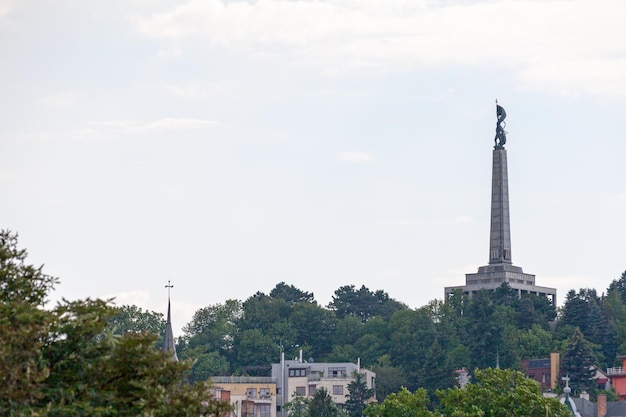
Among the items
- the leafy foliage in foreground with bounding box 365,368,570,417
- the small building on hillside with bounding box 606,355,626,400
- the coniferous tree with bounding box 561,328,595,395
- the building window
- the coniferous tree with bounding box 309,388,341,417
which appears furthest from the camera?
the building window

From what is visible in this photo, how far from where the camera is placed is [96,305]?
48.8 metres

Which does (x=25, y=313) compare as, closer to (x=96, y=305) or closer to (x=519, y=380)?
(x=96, y=305)

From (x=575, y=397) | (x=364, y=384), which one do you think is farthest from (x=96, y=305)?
(x=364, y=384)

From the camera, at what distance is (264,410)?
19525 cm

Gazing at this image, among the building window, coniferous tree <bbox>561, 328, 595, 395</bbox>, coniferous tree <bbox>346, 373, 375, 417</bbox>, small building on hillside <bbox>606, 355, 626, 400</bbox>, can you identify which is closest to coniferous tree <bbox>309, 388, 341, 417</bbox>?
coniferous tree <bbox>346, 373, 375, 417</bbox>

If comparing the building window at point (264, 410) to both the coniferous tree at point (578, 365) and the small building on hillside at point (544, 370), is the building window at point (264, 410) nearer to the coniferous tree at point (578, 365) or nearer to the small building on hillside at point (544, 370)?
the small building on hillside at point (544, 370)

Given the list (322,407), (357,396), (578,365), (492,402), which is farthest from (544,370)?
(492,402)

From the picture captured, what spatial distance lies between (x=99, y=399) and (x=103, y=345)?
164cm

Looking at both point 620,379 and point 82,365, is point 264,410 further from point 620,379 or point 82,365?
point 82,365

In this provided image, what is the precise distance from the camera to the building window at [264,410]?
193387 mm

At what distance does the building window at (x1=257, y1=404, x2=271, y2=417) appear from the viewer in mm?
193387

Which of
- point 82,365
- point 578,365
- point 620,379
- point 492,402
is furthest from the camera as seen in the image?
point 578,365

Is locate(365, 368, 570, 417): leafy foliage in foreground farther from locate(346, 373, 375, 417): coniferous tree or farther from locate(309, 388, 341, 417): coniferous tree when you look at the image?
locate(346, 373, 375, 417): coniferous tree

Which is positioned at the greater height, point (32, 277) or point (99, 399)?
point (32, 277)
